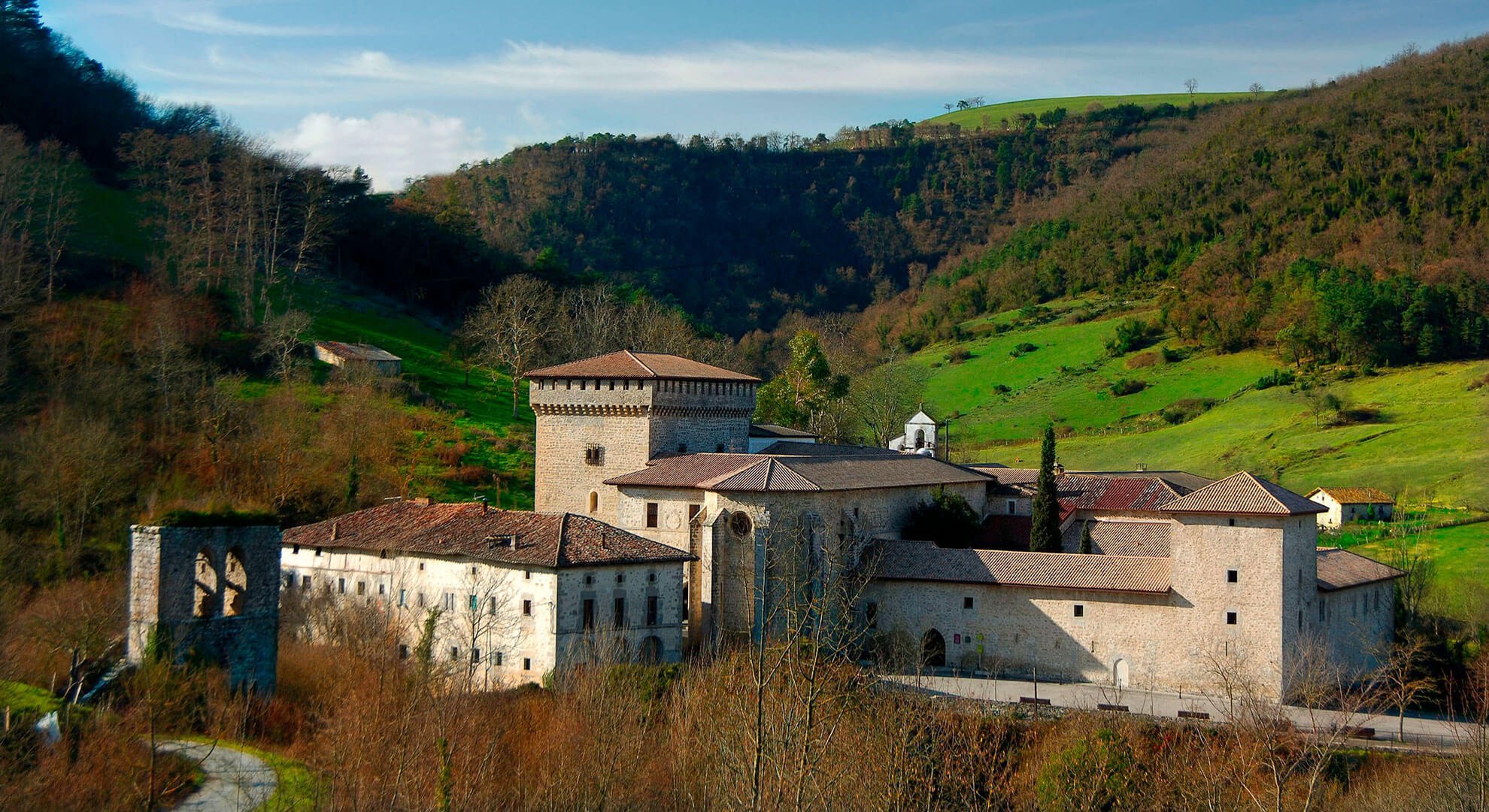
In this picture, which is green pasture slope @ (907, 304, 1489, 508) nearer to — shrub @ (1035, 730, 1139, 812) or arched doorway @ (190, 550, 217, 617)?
shrub @ (1035, 730, 1139, 812)

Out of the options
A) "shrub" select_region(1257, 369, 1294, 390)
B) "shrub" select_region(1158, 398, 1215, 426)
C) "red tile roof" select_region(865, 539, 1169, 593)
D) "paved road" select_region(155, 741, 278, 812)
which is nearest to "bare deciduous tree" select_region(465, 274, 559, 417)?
"red tile roof" select_region(865, 539, 1169, 593)

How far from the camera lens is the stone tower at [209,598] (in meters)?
26.4

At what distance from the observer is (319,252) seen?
2985 inches

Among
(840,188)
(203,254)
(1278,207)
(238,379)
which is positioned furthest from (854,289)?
(238,379)

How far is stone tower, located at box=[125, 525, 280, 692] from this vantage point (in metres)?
26.4

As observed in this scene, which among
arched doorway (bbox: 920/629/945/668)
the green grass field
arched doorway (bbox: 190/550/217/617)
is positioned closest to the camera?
arched doorway (bbox: 190/550/217/617)

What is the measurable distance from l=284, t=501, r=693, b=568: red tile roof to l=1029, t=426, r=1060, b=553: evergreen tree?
40.2 feet

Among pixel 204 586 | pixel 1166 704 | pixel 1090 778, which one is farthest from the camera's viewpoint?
pixel 1166 704

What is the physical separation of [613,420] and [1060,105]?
155598 millimetres

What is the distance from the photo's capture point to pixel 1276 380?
75.1 metres

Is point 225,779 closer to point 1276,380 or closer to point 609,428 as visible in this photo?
point 609,428

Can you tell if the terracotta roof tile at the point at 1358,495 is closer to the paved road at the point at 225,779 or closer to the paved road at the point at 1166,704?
the paved road at the point at 1166,704

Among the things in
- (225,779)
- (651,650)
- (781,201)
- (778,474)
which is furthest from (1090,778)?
(781,201)

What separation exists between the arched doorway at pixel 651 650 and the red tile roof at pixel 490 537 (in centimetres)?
208
